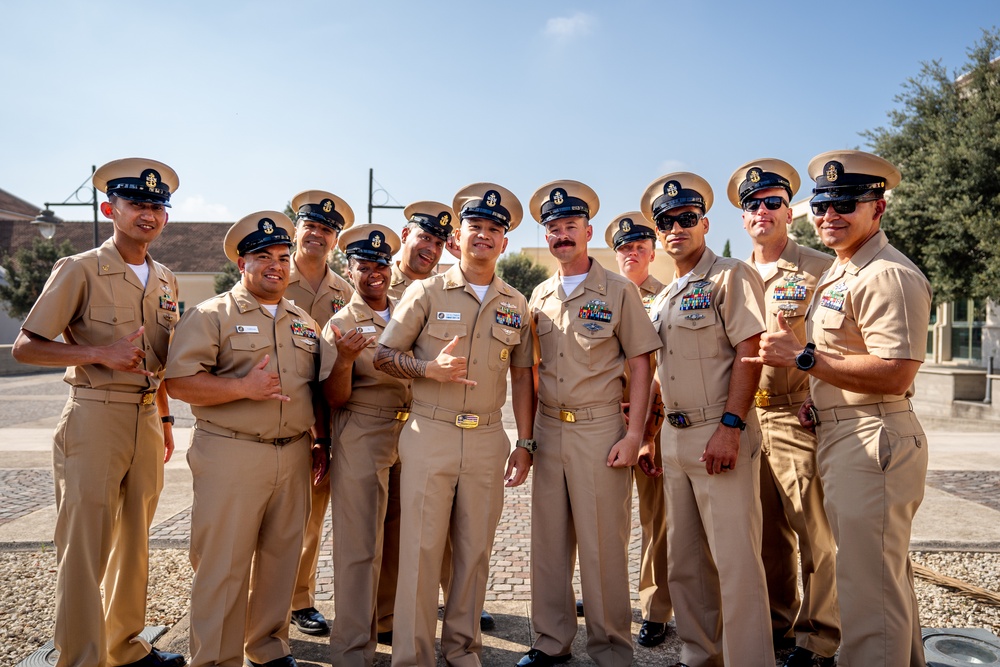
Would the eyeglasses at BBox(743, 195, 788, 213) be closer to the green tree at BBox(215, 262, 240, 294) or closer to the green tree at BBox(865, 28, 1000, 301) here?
the green tree at BBox(865, 28, 1000, 301)

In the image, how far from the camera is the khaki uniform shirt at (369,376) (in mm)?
4094

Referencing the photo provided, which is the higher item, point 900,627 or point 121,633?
point 900,627

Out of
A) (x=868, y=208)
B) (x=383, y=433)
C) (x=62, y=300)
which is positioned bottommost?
(x=383, y=433)

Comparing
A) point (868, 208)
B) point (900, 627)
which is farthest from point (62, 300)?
point (900, 627)

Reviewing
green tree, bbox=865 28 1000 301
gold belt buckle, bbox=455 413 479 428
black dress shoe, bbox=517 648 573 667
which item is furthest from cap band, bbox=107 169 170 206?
green tree, bbox=865 28 1000 301

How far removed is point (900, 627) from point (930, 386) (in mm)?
15134

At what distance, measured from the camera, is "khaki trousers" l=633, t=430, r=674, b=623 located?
440 centimetres

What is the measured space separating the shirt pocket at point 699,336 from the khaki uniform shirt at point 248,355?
6.73 feet

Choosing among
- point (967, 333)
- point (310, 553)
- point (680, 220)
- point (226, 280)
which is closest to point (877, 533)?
point (680, 220)

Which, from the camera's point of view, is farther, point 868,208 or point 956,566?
point 956,566

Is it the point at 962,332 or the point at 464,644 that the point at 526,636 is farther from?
the point at 962,332

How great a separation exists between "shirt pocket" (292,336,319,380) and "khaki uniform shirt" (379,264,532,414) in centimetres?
48

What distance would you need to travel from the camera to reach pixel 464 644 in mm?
3686

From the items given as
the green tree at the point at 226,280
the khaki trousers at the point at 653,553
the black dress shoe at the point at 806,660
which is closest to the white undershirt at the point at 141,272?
the khaki trousers at the point at 653,553
